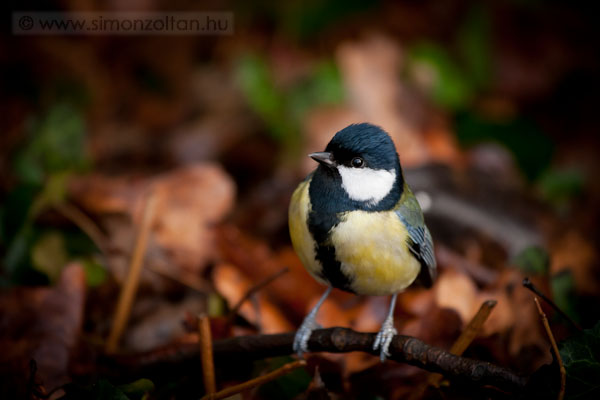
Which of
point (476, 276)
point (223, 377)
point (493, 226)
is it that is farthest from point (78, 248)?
point (493, 226)

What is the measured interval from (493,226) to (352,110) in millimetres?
1132

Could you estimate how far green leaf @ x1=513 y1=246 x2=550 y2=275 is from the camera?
6.12 feet

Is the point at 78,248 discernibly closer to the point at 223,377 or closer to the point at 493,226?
the point at 223,377

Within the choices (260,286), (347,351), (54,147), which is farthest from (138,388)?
(54,147)

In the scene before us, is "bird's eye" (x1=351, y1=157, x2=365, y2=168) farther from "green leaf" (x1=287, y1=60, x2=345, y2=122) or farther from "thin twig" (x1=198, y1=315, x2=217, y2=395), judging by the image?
"green leaf" (x1=287, y1=60, x2=345, y2=122)

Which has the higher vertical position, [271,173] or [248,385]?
[271,173]

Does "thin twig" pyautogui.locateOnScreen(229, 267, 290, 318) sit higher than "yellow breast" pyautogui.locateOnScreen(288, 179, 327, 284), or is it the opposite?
"yellow breast" pyautogui.locateOnScreen(288, 179, 327, 284)

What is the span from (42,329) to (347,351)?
941 mm

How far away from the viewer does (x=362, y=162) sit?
152cm

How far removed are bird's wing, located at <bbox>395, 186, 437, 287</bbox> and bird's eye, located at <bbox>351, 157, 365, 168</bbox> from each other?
16 cm

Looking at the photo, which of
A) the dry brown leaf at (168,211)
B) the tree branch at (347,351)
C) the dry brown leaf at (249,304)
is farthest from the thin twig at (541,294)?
the dry brown leaf at (168,211)

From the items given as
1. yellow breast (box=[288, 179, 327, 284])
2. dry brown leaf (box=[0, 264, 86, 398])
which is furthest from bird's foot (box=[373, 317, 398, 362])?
dry brown leaf (box=[0, 264, 86, 398])

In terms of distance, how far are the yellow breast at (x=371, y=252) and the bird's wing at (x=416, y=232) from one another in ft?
0.16

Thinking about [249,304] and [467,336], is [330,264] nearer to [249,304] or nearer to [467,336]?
[467,336]
